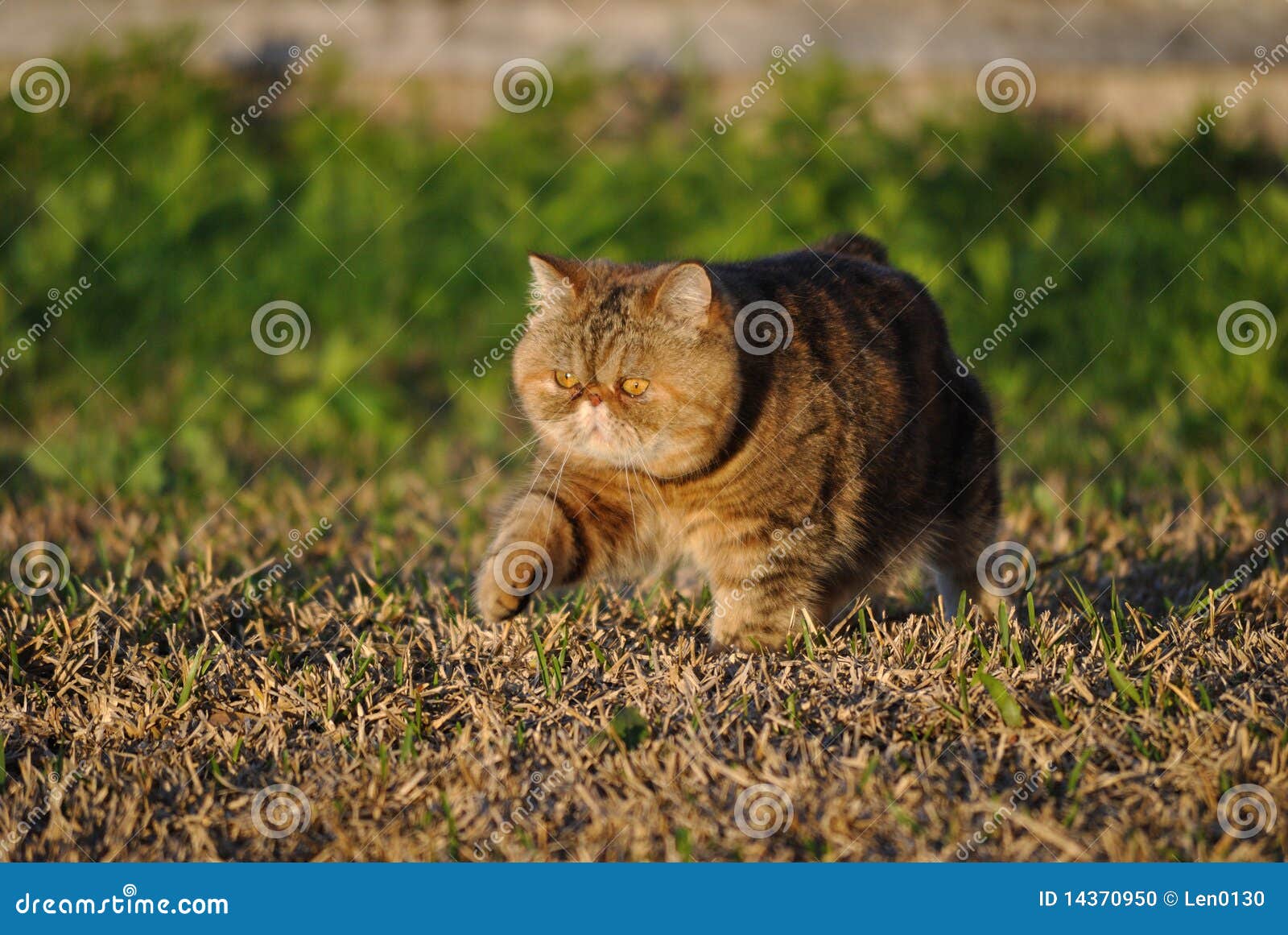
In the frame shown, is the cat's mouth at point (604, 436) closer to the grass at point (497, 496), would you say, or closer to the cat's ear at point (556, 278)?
the cat's ear at point (556, 278)

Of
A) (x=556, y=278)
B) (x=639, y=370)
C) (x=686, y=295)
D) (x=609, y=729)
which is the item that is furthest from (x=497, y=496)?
(x=609, y=729)

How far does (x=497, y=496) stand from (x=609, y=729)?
2.25 meters

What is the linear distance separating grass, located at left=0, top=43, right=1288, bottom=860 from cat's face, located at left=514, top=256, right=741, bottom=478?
0.47 meters

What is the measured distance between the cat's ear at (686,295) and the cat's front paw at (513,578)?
2.14 feet

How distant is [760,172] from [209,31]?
3.55 m

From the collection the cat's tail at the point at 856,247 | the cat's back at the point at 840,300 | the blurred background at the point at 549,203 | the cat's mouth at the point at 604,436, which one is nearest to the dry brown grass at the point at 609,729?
the cat's mouth at the point at 604,436

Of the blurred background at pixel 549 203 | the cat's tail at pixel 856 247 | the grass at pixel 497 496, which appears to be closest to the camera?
the grass at pixel 497 496

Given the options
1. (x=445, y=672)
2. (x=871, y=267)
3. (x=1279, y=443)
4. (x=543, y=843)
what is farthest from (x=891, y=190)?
(x=543, y=843)

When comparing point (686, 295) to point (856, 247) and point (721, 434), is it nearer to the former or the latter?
point (721, 434)

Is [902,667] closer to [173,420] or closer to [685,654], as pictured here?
[685,654]

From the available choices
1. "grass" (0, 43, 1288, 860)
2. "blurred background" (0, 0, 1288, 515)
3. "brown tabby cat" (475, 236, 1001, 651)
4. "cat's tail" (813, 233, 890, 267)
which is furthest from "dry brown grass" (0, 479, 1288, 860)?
"blurred background" (0, 0, 1288, 515)

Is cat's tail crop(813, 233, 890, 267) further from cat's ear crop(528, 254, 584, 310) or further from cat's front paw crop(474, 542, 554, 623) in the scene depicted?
cat's front paw crop(474, 542, 554, 623)

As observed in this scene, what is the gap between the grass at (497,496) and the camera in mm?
2455

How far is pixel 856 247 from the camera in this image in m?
3.68
